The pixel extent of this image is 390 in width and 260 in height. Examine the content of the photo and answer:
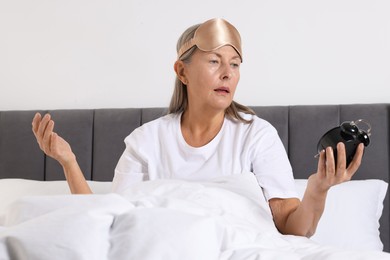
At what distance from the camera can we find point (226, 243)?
133cm

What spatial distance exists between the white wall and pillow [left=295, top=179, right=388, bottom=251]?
0.42 m

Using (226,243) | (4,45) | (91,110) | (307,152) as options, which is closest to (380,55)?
(307,152)

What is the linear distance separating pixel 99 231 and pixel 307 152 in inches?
55.2

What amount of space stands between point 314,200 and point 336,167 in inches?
7.1

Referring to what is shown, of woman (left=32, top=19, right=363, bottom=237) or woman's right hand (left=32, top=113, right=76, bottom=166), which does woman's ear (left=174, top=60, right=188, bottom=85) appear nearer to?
woman (left=32, top=19, right=363, bottom=237)

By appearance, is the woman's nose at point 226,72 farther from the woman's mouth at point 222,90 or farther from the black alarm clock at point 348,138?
the black alarm clock at point 348,138

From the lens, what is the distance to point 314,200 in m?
1.76

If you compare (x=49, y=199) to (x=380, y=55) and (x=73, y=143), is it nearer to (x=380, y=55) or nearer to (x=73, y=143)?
(x=73, y=143)

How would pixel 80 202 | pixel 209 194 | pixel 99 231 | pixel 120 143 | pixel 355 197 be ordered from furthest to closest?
pixel 120 143 < pixel 355 197 < pixel 209 194 < pixel 80 202 < pixel 99 231

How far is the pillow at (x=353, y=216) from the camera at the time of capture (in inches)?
85.9

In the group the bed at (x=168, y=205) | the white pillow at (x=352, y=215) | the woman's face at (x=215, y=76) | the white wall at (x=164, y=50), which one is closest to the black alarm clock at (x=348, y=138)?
the bed at (x=168, y=205)

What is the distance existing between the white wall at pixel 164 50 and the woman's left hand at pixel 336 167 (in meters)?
0.99

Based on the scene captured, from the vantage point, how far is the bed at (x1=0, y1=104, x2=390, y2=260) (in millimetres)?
1181

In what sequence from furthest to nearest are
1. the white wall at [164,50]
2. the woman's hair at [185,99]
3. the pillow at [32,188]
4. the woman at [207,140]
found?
the white wall at [164,50], the pillow at [32,188], the woman's hair at [185,99], the woman at [207,140]
